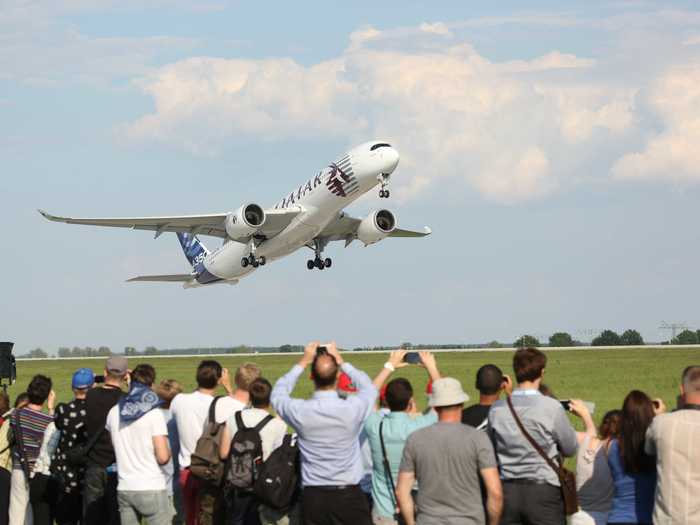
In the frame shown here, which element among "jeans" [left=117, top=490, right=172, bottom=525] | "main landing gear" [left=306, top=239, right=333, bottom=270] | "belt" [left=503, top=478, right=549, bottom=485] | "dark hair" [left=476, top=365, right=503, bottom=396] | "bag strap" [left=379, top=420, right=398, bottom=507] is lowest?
"jeans" [left=117, top=490, right=172, bottom=525]

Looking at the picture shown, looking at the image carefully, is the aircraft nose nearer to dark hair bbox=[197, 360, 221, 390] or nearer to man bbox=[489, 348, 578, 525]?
dark hair bbox=[197, 360, 221, 390]

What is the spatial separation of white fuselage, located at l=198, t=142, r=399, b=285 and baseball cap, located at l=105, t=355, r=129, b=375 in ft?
94.3

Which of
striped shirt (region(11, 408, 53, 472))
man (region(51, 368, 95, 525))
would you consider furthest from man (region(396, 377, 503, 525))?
striped shirt (region(11, 408, 53, 472))

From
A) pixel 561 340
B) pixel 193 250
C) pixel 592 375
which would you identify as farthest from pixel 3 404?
pixel 561 340

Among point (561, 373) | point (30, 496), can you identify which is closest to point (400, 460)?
point (30, 496)

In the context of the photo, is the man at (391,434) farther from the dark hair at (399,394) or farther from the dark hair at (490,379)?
the dark hair at (490,379)

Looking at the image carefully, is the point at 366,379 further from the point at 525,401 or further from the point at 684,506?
the point at 684,506

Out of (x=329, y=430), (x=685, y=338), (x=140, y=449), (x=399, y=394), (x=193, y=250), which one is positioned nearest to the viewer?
(x=329, y=430)

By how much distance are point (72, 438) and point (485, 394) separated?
15.3 ft

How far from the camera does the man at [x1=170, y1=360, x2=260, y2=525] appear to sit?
1089cm

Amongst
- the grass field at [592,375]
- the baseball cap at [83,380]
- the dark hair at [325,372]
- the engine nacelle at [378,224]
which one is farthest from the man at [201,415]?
the engine nacelle at [378,224]

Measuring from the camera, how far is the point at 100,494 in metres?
11.7

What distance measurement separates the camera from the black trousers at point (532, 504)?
9336 mm

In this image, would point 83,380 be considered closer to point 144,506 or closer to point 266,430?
point 144,506
